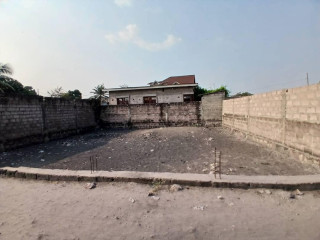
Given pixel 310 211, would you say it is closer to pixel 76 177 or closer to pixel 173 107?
pixel 76 177

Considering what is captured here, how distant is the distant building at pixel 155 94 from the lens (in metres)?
17.6

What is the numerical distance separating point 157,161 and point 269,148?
13.0 ft

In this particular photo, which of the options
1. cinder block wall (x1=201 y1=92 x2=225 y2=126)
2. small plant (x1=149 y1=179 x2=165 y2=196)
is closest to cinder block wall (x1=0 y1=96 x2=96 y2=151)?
small plant (x1=149 y1=179 x2=165 y2=196)

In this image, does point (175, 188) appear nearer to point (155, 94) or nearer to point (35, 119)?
point (35, 119)

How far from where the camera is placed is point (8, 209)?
282 cm

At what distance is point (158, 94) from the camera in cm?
1817

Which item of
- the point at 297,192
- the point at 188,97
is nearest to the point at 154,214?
the point at 297,192

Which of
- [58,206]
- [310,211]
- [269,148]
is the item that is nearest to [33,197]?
[58,206]

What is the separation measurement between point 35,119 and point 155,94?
11.3 metres

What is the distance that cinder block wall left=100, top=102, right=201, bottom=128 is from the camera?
13.8 metres

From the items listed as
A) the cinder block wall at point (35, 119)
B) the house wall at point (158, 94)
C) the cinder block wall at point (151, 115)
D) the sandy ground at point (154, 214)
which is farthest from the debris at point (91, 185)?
the house wall at point (158, 94)

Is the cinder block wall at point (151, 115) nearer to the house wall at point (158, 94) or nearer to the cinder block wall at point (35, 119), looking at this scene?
the cinder block wall at point (35, 119)

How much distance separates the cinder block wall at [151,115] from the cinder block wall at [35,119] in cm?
294

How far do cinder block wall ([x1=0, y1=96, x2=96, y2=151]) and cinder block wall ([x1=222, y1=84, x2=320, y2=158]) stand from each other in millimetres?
9471
